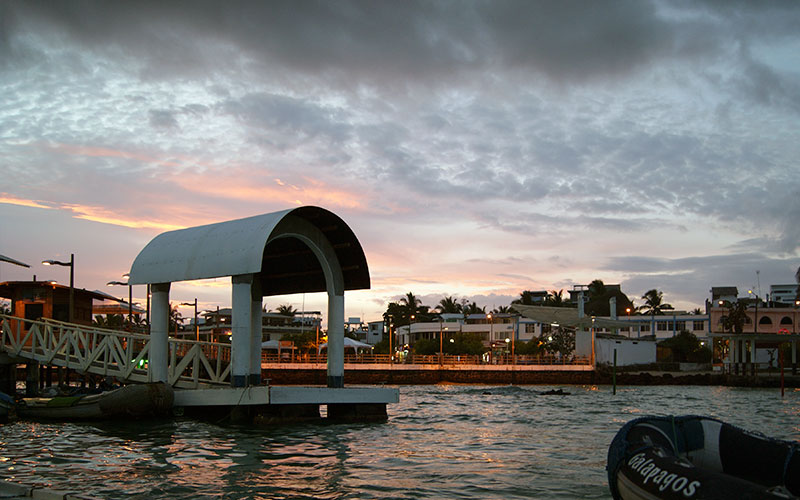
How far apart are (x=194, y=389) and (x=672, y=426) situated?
18090 mm

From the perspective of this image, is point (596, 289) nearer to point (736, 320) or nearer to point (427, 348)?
point (427, 348)

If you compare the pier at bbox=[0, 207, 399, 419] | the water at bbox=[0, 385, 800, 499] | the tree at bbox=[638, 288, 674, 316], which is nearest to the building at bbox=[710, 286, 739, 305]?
the tree at bbox=[638, 288, 674, 316]

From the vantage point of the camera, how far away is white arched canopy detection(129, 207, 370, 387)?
22.7 meters

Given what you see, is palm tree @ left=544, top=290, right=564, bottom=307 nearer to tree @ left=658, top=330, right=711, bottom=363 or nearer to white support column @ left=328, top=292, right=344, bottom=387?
tree @ left=658, top=330, right=711, bottom=363

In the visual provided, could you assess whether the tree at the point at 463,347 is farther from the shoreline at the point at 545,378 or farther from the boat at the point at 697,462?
the boat at the point at 697,462

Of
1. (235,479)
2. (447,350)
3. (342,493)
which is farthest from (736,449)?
(447,350)

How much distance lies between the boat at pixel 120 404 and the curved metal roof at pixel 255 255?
351 cm

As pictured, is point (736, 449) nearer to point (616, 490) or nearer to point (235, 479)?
point (616, 490)

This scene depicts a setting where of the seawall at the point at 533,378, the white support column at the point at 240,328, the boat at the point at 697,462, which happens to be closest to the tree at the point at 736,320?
the seawall at the point at 533,378

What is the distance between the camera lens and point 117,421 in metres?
24.0

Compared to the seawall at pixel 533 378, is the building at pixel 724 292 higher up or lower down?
higher up

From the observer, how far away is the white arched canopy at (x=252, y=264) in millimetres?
22703

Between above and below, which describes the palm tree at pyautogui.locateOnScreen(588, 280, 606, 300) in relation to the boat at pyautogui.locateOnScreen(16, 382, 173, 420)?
above

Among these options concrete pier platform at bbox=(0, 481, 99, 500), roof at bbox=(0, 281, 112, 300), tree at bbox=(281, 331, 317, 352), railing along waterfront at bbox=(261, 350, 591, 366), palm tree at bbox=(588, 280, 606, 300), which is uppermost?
palm tree at bbox=(588, 280, 606, 300)
